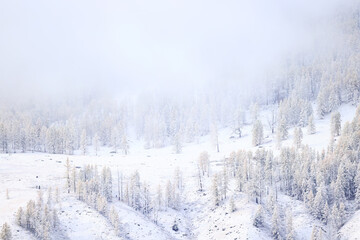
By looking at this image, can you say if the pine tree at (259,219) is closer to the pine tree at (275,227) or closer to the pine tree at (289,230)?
the pine tree at (275,227)

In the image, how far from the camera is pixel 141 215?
3351 inches

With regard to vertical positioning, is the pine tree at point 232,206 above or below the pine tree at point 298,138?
below

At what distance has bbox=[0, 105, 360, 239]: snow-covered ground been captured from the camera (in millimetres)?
71312

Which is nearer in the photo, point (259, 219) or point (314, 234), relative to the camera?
point (314, 234)

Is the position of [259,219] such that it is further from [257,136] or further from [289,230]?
[257,136]

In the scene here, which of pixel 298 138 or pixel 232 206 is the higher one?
pixel 298 138

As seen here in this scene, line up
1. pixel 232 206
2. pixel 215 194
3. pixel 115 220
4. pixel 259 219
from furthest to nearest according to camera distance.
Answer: pixel 215 194 → pixel 232 206 → pixel 259 219 → pixel 115 220

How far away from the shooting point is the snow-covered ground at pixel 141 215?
71312mm

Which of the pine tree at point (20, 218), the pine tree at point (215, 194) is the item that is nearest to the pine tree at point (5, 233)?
the pine tree at point (20, 218)

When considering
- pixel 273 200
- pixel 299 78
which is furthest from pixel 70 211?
pixel 299 78

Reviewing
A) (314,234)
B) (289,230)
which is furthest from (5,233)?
(314,234)

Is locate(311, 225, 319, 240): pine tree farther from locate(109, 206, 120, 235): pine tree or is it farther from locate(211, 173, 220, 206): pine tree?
locate(109, 206, 120, 235): pine tree

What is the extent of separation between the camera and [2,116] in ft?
623

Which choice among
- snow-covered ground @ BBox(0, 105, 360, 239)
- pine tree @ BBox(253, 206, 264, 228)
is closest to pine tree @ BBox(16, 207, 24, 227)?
snow-covered ground @ BBox(0, 105, 360, 239)
